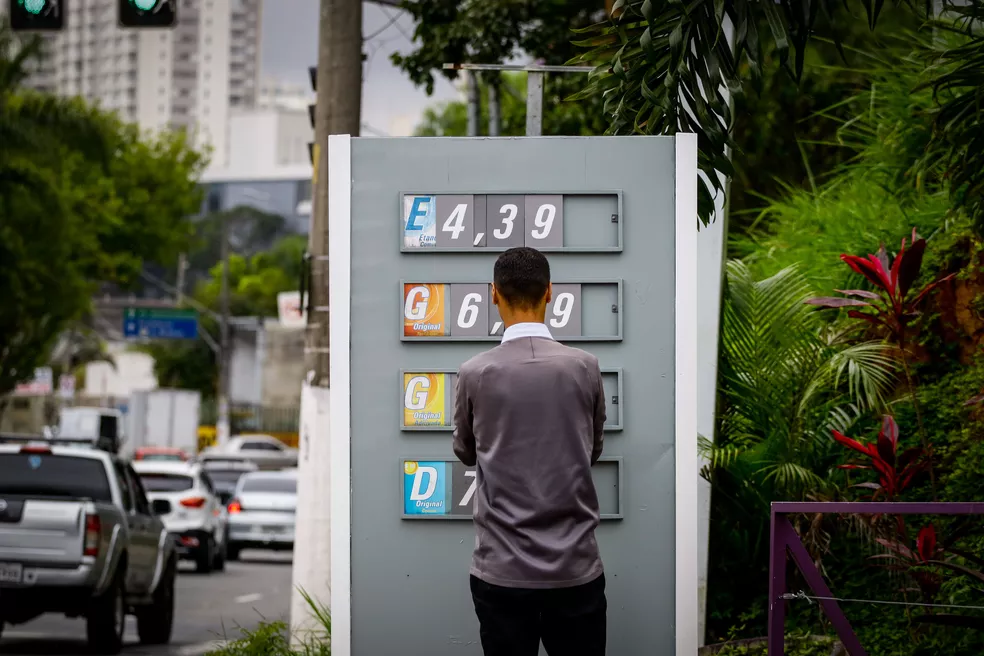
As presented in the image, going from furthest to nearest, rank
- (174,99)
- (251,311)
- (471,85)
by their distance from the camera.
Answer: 1. (174,99)
2. (251,311)
3. (471,85)

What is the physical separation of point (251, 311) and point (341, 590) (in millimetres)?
92830

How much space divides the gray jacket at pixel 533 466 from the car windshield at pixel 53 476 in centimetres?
878

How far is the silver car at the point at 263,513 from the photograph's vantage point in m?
27.6

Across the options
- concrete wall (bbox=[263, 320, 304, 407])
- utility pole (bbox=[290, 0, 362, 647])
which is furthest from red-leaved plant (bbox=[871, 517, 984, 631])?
concrete wall (bbox=[263, 320, 304, 407])

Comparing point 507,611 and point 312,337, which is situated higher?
point 312,337

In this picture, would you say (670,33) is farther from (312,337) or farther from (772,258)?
(772,258)

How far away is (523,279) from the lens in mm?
5277

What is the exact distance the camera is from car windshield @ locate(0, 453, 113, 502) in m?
13.1

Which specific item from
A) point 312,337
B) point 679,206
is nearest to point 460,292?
point 679,206

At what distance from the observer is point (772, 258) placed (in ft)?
39.7

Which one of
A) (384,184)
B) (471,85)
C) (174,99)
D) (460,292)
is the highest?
(174,99)

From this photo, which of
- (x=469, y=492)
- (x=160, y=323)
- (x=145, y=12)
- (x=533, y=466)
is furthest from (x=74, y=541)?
(x=160, y=323)

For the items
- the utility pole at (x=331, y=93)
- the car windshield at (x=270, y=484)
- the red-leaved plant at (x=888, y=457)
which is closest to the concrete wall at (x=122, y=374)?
the car windshield at (x=270, y=484)

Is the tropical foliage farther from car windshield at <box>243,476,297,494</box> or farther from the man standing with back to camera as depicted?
car windshield at <box>243,476,297,494</box>
